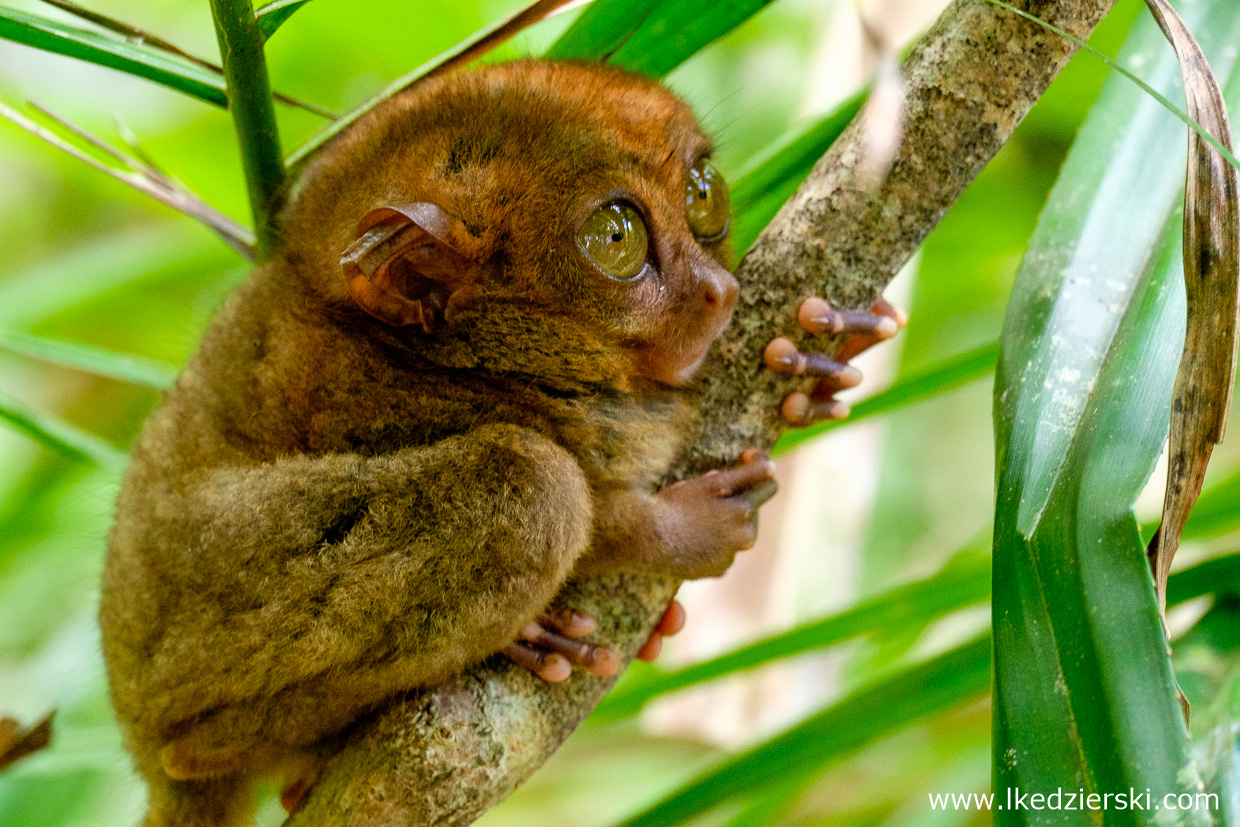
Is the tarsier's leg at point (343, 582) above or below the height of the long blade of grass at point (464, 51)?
below

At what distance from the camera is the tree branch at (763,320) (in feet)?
5.16

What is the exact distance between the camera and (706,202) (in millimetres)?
2168

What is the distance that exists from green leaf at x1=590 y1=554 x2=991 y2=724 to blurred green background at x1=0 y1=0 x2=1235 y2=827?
460 mm

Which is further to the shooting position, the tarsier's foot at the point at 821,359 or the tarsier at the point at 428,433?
the tarsier's foot at the point at 821,359

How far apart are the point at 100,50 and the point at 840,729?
2.05 m

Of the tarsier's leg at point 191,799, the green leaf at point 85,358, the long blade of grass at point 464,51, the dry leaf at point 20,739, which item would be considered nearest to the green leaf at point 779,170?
the long blade of grass at point 464,51

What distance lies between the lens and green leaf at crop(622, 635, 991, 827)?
2.34m

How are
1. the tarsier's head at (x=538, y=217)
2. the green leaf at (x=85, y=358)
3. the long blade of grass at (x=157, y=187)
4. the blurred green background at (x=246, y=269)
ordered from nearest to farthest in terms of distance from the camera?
the tarsier's head at (x=538, y=217), the long blade of grass at (x=157, y=187), the green leaf at (x=85, y=358), the blurred green background at (x=246, y=269)

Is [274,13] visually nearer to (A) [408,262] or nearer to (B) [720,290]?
(A) [408,262]

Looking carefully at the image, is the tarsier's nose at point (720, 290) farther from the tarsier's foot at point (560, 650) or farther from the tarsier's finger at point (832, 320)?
the tarsier's foot at point (560, 650)

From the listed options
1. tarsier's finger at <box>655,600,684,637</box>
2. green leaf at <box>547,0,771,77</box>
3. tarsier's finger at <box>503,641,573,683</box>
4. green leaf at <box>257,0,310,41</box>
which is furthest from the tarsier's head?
tarsier's finger at <box>503,641,573,683</box>

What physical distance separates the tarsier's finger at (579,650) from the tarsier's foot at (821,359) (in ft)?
1.84

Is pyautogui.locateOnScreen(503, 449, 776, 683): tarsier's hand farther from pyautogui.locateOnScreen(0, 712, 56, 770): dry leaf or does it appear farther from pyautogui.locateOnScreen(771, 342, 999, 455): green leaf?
pyautogui.locateOnScreen(0, 712, 56, 770): dry leaf

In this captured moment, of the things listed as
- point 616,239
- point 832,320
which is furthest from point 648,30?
point 832,320
